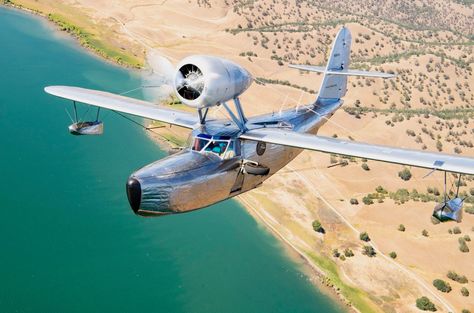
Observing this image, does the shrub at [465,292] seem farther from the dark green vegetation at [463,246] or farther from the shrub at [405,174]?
the shrub at [405,174]

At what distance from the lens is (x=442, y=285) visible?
34.2 metres

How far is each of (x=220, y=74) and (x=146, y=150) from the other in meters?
26.9

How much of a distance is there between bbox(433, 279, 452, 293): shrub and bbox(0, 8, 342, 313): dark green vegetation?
7.26 meters

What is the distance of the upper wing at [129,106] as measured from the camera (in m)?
25.5

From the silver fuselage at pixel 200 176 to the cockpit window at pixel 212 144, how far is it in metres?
0.19

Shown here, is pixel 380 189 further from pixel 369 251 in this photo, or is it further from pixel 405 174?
pixel 369 251

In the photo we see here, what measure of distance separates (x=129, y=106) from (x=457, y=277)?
2510 cm

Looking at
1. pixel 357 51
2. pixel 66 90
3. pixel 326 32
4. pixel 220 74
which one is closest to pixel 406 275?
pixel 220 74

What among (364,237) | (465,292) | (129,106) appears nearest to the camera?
(129,106)

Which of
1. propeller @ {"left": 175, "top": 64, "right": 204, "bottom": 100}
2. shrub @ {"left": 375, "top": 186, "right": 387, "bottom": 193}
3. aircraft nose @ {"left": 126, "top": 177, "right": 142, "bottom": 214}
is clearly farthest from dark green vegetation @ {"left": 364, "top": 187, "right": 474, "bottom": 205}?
aircraft nose @ {"left": 126, "top": 177, "right": 142, "bottom": 214}

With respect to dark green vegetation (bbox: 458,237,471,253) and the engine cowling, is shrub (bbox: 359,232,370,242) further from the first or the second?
the engine cowling

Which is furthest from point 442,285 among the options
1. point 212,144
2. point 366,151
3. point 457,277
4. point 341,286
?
point 212,144

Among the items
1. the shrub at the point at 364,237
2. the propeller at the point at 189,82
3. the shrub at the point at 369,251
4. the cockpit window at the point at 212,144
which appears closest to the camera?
the propeller at the point at 189,82

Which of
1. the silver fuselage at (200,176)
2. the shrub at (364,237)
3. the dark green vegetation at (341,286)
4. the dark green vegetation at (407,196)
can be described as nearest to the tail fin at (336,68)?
the silver fuselage at (200,176)
